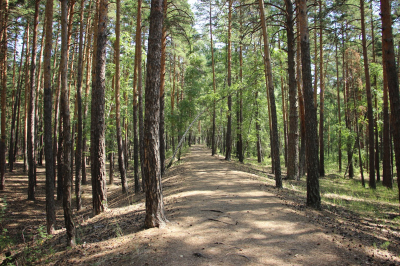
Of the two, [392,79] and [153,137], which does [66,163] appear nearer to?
[153,137]

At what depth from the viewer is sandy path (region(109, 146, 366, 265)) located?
400cm

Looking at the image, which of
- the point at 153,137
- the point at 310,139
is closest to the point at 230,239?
the point at 153,137

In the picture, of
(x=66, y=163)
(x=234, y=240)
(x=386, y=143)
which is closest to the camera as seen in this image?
(x=234, y=240)

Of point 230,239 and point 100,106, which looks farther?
point 100,106

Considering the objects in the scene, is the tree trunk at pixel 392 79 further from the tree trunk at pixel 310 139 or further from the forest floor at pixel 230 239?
the forest floor at pixel 230 239

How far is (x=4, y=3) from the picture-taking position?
12.7 m

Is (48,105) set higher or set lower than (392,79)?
lower

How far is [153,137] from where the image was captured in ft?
17.5

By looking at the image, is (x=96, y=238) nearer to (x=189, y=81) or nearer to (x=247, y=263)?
(x=247, y=263)

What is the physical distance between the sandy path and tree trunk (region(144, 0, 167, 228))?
398mm

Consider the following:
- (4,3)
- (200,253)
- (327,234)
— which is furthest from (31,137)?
(327,234)

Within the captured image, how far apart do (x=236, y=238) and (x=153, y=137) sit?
272cm

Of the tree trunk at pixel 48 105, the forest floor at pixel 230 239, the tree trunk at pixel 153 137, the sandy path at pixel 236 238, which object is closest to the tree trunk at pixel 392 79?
the forest floor at pixel 230 239

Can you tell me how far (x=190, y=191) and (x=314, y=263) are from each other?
5477mm
